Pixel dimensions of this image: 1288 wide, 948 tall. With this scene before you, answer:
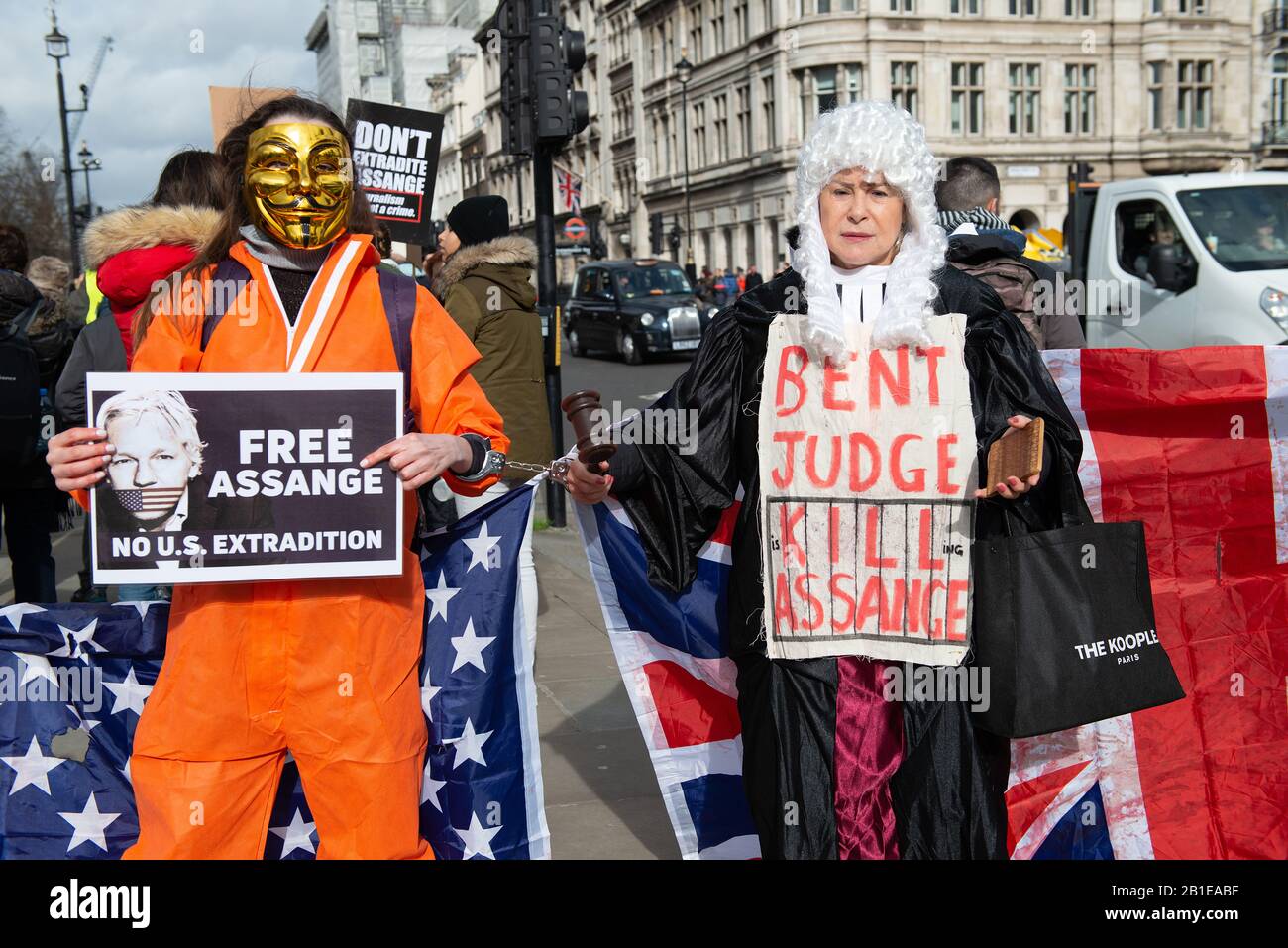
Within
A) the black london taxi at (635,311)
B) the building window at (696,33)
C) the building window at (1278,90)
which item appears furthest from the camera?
the building window at (696,33)

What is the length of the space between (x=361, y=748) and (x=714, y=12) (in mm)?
55334

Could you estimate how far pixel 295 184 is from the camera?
8.25 ft

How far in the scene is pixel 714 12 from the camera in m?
54.0

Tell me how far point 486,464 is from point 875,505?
0.84m

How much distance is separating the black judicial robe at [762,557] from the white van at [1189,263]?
7718 mm

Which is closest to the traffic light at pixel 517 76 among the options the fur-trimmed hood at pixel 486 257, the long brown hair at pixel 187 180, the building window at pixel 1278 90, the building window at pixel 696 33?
the fur-trimmed hood at pixel 486 257

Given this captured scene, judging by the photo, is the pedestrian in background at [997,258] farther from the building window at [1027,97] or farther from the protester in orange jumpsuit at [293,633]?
the building window at [1027,97]

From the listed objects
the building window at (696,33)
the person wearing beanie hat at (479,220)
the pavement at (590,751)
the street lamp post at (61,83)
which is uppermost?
the building window at (696,33)

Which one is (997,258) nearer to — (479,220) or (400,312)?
(400,312)

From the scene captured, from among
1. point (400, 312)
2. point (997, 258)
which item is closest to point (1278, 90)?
point (997, 258)

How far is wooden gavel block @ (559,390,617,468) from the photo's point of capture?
2.66 m

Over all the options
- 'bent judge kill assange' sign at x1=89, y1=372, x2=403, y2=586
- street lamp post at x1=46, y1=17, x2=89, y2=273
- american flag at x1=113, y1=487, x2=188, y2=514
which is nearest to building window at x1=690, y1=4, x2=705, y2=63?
street lamp post at x1=46, y1=17, x2=89, y2=273

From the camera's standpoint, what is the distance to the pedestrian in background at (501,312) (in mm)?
6102
